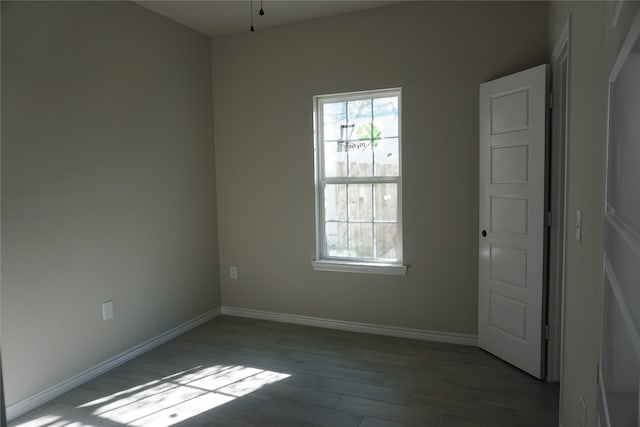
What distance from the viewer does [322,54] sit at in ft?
12.5

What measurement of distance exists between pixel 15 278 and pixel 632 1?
310 centimetres

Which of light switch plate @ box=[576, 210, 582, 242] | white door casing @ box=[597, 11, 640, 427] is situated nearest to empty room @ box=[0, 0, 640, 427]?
light switch plate @ box=[576, 210, 582, 242]

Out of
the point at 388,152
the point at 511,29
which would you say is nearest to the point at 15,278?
the point at 388,152

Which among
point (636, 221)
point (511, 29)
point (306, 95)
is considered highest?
point (511, 29)

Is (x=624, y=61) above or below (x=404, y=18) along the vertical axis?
below

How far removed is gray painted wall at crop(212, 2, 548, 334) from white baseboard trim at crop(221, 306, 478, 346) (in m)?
0.06

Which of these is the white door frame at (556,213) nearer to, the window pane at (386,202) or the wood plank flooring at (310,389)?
the wood plank flooring at (310,389)

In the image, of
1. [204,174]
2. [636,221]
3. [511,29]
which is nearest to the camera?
[636,221]

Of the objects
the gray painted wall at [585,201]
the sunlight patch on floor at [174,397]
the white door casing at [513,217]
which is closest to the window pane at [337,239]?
the white door casing at [513,217]

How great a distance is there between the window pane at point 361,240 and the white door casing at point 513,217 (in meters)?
0.98

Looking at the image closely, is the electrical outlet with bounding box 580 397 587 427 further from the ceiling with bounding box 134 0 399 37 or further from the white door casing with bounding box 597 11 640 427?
the ceiling with bounding box 134 0 399 37

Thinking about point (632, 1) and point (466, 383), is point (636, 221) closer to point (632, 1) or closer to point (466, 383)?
point (632, 1)

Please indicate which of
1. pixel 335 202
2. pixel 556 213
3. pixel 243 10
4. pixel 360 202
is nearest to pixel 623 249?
pixel 556 213

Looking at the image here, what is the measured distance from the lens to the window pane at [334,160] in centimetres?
393
